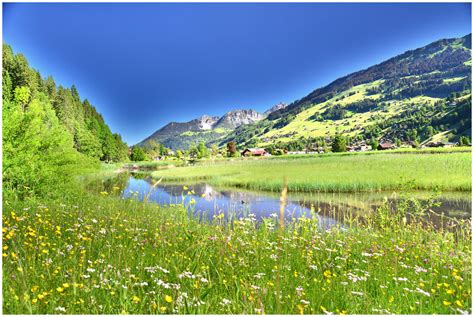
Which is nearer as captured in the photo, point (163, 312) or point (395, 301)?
point (163, 312)

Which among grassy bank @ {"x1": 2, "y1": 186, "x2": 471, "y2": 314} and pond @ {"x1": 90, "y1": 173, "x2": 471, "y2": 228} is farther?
pond @ {"x1": 90, "y1": 173, "x2": 471, "y2": 228}

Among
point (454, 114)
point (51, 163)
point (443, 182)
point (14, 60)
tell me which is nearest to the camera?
point (51, 163)

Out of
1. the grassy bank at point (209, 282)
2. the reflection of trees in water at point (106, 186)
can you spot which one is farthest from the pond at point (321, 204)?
the grassy bank at point (209, 282)

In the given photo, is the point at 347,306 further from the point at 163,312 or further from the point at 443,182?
the point at 443,182

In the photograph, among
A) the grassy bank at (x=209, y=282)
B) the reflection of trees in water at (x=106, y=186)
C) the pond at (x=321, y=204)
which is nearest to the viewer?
the grassy bank at (x=209, y=282)

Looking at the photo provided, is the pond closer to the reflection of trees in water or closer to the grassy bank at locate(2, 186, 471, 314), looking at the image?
the reflection of trees in water

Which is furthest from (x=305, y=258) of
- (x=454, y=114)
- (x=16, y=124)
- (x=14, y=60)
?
(x=454, y=114)

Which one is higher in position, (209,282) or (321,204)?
(209,282)

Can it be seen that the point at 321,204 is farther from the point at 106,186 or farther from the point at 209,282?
the point at 106,186

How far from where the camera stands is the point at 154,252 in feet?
16.4

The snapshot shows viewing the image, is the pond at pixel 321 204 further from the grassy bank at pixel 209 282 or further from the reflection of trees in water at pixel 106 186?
the grassy bank at pixel 209 282

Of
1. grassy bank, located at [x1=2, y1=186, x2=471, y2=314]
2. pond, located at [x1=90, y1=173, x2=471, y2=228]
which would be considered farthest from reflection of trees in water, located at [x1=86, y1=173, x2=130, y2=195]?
grassy bank, located at [x1=2, y1=186, x2=471, y2=314]

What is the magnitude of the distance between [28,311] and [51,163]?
11757mm

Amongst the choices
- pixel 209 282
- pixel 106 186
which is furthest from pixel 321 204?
pixel 106 186
